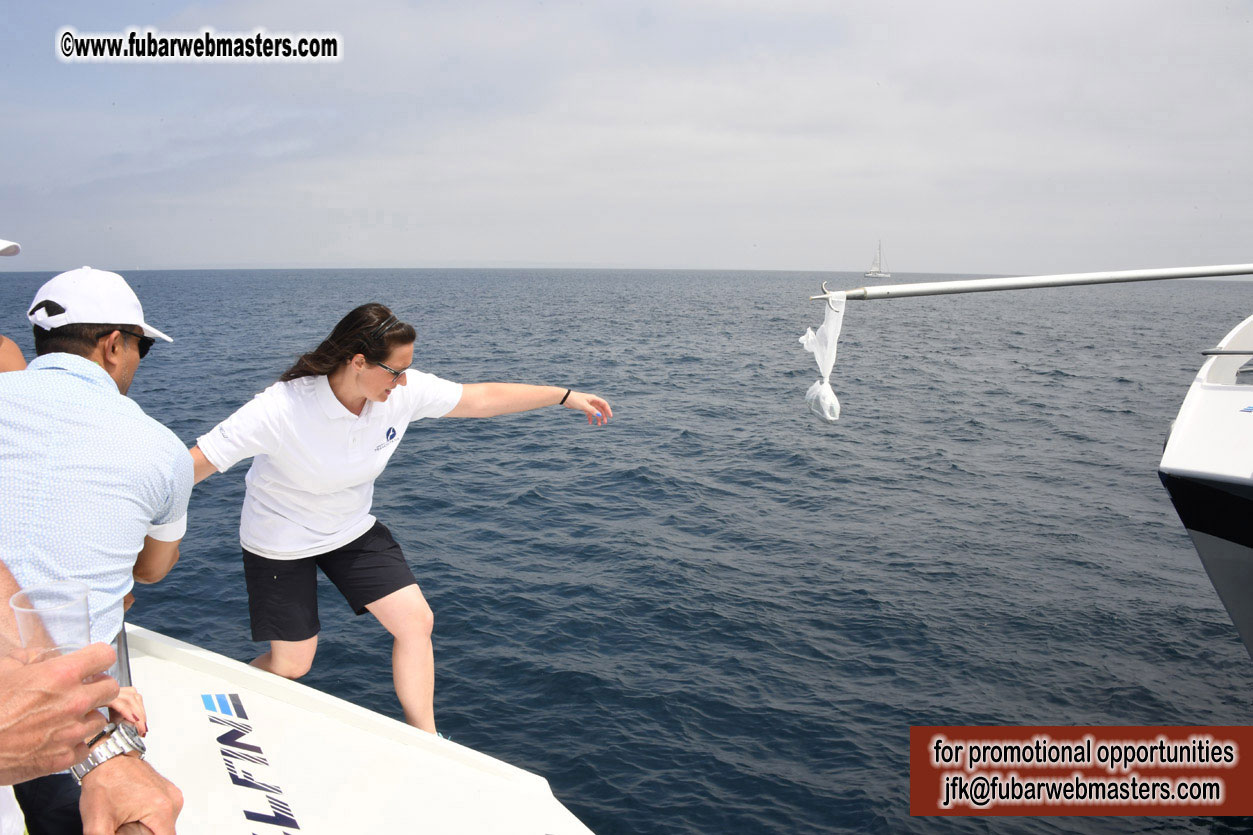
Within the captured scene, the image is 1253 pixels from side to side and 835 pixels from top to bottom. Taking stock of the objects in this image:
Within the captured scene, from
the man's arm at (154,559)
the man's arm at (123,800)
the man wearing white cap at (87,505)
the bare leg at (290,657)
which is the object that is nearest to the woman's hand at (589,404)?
the bare leg at (290,657)

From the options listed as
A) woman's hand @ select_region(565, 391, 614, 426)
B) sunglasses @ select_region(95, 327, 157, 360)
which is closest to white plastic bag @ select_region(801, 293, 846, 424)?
woman's hand @ select_region(565, 391, 614, 426)

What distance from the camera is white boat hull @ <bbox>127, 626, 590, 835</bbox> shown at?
287 centimetres

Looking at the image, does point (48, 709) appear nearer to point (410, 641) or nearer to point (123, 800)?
point (123, 800)

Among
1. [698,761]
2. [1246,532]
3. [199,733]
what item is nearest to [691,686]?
[698,761]

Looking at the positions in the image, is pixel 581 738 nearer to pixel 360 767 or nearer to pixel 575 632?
pixel 575 632

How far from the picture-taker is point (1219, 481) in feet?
18.3

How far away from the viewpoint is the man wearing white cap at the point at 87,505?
6.23 ft

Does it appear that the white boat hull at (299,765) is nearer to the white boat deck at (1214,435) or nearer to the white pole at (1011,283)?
the white pole at (1011,283)

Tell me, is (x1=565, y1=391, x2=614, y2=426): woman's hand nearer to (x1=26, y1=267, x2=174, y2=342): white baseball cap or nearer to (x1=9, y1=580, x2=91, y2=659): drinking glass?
(x1=26, y1=267, x2=174, y2=342): white baseball cap

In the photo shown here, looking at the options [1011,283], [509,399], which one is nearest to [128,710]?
[509,399]

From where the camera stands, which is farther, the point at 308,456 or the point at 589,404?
the point at 589,404

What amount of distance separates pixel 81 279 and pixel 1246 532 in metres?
7.27

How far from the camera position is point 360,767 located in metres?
3.19

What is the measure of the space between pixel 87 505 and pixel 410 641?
2106mm
